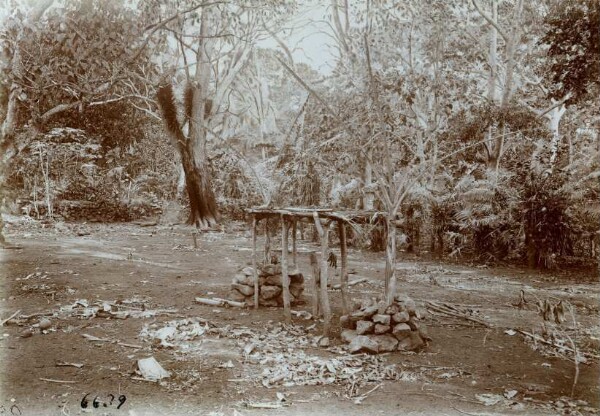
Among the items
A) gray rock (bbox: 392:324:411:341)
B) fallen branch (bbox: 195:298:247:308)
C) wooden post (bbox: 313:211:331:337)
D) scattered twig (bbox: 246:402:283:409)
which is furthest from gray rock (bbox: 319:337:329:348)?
fallen branch (bbox: 195:298:247:308)

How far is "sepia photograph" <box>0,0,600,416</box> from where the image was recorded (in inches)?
195

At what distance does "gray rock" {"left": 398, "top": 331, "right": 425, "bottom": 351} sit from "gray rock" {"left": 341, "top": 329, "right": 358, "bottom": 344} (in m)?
0.53

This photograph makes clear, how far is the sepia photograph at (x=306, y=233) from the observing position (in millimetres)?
4965

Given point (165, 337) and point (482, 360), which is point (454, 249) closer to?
point (482, 360)

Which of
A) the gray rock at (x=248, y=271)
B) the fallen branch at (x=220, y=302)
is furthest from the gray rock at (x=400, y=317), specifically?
the gray rock at (x=248, y=271)

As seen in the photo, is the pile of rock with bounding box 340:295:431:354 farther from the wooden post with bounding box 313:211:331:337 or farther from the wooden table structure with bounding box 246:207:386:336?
the wooden table structure with bounding box 246:207:386:336

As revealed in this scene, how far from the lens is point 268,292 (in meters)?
7.77

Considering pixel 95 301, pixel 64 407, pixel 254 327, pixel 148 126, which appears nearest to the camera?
pixel 64 407

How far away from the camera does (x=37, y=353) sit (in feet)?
17.7

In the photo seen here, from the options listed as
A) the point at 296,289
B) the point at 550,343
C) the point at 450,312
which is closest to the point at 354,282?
the point at 296,289

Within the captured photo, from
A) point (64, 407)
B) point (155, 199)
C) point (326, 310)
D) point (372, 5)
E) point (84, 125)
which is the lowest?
point (64, 407)

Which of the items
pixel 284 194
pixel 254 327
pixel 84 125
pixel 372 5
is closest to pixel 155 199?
pixel 84 125

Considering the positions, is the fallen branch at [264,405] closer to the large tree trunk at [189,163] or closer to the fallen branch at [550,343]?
the fallen branch at [550,343]

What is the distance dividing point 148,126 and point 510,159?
1499 centimetres
